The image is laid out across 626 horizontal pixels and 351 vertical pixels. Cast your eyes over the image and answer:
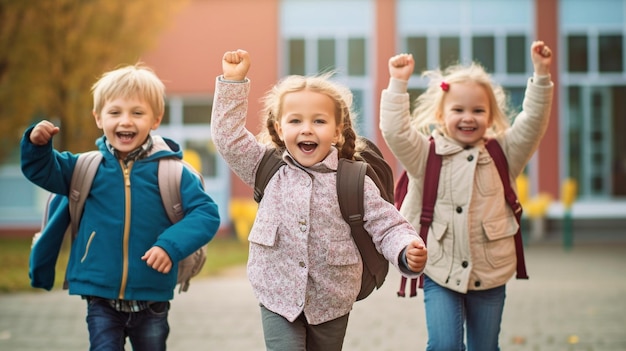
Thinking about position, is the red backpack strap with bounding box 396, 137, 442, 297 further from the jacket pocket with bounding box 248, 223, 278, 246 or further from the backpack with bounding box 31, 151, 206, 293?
the backpack with bounding box 31, 151, 206, 293

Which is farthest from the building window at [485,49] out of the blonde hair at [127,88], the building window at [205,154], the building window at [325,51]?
the blonde hair at [127,88]

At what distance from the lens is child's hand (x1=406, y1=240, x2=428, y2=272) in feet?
11.1

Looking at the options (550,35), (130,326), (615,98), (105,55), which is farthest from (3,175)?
(130,326)

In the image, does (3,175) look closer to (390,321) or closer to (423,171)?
(390,321)

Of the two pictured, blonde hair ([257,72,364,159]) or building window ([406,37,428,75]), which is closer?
blonde hair ([257,72,364,159])

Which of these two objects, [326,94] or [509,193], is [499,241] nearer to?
[509,193]

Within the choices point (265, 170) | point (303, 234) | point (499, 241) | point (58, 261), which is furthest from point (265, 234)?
point (58, 261)

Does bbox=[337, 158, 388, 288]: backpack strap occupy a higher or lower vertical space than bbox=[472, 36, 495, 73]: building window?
lower

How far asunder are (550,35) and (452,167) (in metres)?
17.8

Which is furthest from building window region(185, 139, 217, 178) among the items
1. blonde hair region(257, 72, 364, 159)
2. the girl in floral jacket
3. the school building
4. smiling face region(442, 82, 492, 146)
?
the girl in floral jacket

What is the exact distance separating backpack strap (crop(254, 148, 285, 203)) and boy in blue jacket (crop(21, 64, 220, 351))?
420 mm

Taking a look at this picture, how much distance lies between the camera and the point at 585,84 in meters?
21.5

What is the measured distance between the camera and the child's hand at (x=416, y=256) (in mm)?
3377

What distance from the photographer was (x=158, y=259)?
384cm
